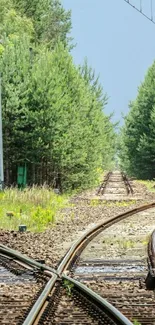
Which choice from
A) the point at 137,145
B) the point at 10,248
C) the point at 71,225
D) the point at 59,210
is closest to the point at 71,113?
the point at 59,210

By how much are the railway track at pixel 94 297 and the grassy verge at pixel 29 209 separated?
6762 mm

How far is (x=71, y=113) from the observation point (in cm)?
3409

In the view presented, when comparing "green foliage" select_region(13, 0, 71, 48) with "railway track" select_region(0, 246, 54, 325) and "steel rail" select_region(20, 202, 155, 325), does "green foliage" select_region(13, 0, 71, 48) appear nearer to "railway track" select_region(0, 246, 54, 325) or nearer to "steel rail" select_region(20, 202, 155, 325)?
"steel rail" select_region(20, 202, 155, 325)

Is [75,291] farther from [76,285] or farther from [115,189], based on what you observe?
[115,189]

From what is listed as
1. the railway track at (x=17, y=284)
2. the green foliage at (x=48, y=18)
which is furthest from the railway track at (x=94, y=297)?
the green foliage at (x=48, y=18)

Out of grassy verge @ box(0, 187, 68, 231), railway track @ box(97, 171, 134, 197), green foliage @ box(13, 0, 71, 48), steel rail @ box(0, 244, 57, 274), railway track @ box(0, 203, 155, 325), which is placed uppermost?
green foliage @ box(13, 0, 71, 48)

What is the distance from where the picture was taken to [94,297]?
7383mm

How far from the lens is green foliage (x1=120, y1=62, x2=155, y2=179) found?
57.2 m

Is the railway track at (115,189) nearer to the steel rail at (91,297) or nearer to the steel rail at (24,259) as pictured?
the steel rail at (24,259)

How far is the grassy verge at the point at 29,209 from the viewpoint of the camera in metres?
17.6

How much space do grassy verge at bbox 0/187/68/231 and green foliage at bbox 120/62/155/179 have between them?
31.9 meters

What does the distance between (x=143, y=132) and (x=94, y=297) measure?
176 feet

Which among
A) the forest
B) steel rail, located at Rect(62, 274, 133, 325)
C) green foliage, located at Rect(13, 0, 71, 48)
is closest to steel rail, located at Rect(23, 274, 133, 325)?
steel rail, located at Rect(62, 274, 133, 325)

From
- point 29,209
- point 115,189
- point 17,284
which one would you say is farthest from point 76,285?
point 115,189
